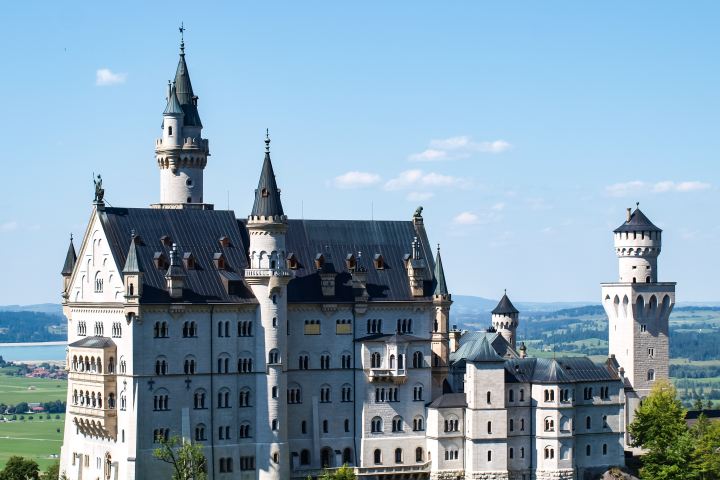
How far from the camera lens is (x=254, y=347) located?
125 m

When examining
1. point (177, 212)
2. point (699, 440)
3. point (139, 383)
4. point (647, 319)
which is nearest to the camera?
point (139, 383)

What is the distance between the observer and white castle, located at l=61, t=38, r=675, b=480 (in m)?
121

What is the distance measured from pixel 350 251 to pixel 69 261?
2391cm

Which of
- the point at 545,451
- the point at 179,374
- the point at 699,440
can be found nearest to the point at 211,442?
the point at 179,374

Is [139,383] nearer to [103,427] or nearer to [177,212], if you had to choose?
[103,427]

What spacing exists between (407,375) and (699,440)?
2690 cm

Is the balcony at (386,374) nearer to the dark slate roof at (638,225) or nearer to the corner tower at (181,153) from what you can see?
the corner tower at (181,153)

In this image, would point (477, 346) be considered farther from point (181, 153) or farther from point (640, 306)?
point (181, 153)

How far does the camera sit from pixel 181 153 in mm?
137375

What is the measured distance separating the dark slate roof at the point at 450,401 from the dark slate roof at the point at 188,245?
18.7 m

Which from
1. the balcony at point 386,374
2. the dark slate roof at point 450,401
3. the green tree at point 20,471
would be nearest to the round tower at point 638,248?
the dark slate roof at point 450,401

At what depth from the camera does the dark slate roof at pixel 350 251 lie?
427 feet

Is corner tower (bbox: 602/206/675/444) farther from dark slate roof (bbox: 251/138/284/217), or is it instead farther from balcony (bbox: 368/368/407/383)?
dark slate roof (bbox: 251/138/284/217)

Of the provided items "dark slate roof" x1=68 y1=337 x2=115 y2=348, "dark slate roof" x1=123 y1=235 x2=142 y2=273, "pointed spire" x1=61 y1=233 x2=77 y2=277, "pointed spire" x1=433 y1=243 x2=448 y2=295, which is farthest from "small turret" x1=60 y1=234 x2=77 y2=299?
"pointed spire" x1=433 y1=243 x2=448 y2=295
